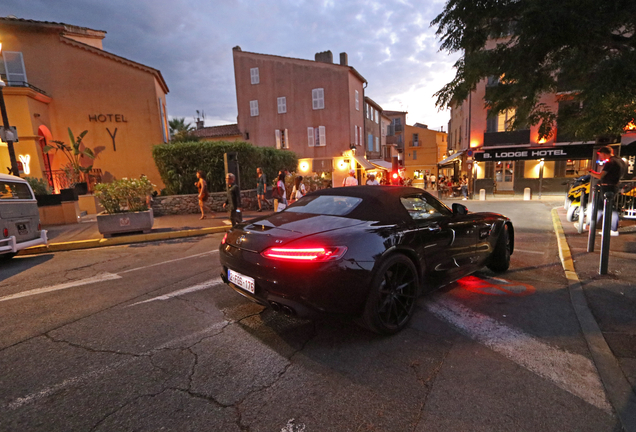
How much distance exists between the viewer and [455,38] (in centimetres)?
604

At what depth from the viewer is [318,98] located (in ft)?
87.7

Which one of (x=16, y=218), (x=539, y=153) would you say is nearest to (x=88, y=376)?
(x=16, y=218)

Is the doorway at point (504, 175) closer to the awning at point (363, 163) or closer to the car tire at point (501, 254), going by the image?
the awning at point (363, 163)

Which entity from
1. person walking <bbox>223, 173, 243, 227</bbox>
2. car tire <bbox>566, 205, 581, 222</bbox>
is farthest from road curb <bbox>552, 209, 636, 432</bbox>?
person walking <bbox>223, 173, 243, 227</bbox>

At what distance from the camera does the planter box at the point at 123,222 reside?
335 inches

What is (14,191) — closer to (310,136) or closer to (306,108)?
(310,136)

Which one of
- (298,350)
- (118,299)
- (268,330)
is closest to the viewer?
(298,350)

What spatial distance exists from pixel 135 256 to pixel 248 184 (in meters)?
9.24

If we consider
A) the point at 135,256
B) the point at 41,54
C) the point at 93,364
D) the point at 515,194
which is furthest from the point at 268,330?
the point at 515,194

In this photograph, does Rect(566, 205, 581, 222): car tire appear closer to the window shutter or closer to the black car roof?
the black car roof

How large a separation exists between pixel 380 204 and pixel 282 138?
2584cm

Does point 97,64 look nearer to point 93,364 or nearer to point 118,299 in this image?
point 118,299

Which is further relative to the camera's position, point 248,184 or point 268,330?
point 248,184

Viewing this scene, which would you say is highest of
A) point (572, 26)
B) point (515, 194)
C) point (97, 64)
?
point (97, 64)
